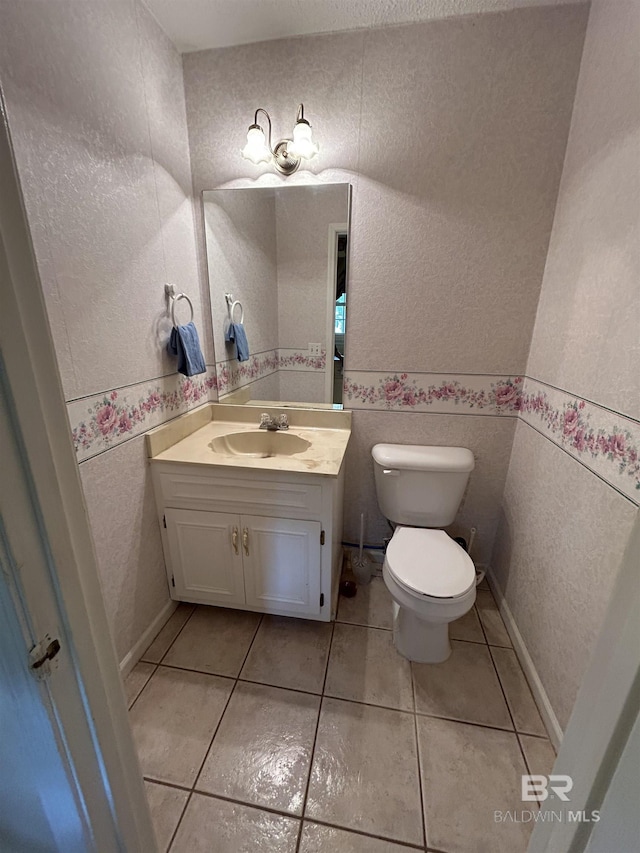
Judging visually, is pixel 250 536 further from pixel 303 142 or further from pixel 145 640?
pixel 303 142

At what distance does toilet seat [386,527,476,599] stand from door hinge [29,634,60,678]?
1.06m

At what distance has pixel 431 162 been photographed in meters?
1.41

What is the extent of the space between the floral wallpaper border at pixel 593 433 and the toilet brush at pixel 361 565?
1.01m

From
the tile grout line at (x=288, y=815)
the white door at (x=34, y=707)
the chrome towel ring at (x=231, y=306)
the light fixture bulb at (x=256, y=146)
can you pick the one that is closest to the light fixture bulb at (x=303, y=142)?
the light fixture bulb at (x=256, y=146)

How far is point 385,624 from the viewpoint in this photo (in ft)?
5.19

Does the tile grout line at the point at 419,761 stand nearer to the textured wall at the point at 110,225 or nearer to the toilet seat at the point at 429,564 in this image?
the toilet seat at the point at 429,564

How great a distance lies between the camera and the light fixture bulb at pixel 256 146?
138cm

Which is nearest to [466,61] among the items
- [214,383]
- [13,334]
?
[214,383]

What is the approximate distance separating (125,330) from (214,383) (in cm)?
64

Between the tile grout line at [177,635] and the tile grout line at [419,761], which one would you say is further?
the tile grout line at [177,635]

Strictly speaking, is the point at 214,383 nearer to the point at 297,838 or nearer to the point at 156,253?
the point at 156,253

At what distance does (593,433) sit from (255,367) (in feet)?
4.78

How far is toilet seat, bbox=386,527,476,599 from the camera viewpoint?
1225mm

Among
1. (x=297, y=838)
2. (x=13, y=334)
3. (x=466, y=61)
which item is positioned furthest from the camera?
(x=466, y=61)
